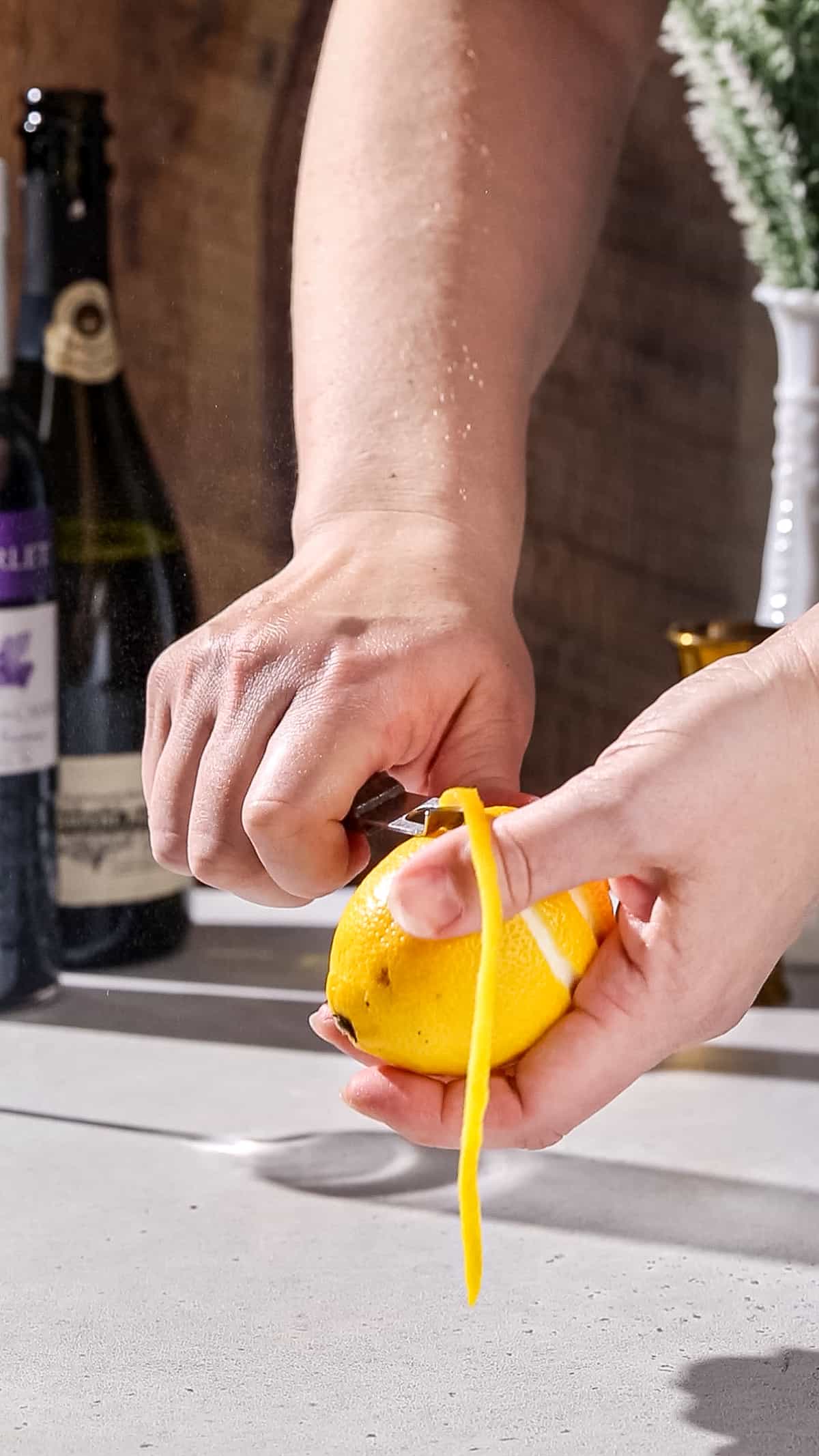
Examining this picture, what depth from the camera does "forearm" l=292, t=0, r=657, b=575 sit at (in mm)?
678

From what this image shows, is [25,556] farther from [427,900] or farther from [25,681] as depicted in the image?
[427,900]

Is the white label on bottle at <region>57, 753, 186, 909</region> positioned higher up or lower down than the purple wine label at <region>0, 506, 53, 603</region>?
lower down

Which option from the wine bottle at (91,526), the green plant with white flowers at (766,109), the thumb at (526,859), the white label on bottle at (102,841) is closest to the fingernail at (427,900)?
the thumb at (526,859)

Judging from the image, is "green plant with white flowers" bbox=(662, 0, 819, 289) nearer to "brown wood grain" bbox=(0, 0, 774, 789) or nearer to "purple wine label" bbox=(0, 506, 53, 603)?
"brown wood grain" bbox=(0, 0, 774, 789)

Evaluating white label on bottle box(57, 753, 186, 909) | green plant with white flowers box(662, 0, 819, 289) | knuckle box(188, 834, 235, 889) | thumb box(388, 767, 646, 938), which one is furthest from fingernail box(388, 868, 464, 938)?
green plant with white flowers box(662, 0, 819, 289)

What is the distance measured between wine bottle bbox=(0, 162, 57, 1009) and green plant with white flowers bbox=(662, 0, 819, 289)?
1.17 feet

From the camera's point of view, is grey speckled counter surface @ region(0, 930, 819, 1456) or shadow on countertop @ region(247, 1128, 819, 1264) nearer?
grey speckled counter surface @ region(0, 930, 819, 1456)

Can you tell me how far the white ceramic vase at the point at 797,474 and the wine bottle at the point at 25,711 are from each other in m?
0.37

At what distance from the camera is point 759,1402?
21.5 inches

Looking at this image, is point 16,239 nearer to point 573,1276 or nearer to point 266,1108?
point 266,1108

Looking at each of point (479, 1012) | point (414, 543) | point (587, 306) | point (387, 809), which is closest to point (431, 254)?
point (414, 543)

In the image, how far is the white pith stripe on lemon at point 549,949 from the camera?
1.77 ft

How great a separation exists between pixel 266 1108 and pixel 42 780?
209 mm

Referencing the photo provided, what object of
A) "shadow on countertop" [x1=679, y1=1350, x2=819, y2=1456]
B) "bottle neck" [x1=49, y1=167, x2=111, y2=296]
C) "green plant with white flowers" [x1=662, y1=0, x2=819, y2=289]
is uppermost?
"green plant with white flowers" [x1=662, y1=0, x2=819, y2=289]
